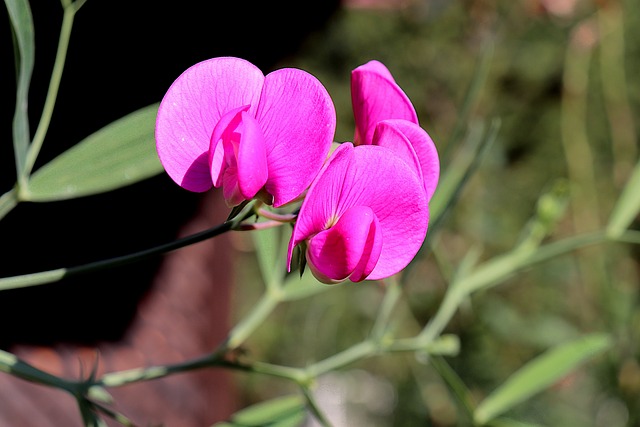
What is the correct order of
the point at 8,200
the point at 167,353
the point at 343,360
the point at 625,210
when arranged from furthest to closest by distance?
the point at 167,353
the point at 625,210
the point at 343,360
the point at 8,200

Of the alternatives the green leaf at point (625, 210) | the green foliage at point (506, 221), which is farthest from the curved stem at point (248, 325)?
the green foliage at point (506, 221)

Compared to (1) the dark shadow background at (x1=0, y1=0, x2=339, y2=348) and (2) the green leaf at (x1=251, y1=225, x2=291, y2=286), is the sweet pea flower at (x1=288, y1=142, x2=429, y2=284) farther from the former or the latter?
(1) the dark shadow background at (x1=0, y1=0, x2=339, y2=348)

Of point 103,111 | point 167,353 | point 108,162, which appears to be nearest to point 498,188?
point 167,353

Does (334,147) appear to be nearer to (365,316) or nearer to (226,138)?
(226,138)

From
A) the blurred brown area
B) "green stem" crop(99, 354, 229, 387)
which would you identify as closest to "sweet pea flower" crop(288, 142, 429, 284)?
"green stem" crop(99, 354, 229, 387)

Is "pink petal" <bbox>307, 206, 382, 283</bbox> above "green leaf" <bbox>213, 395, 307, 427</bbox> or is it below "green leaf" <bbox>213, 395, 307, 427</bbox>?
above

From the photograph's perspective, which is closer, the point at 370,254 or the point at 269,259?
the point at 370,254

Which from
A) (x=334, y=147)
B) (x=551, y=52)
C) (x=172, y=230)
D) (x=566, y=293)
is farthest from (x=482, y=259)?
(x=334, y=147)

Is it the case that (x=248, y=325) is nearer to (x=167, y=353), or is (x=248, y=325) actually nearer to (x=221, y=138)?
(x=221, y=138)
